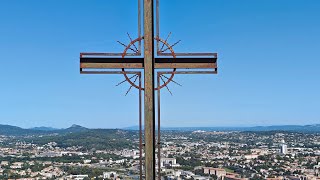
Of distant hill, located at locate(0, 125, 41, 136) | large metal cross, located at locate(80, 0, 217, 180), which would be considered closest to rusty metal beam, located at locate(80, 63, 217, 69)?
large metal cross, located at locate(80, 0, 217, 180)

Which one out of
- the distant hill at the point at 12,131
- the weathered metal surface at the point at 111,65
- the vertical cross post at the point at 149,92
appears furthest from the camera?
the distant hill at the point at 12,131

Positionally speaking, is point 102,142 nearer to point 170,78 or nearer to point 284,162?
point 284,162

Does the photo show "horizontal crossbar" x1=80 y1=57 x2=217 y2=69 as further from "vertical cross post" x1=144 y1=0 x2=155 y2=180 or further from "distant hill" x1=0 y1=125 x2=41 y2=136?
"distant hill" x1=0 y1=125 x2=41 y2=136

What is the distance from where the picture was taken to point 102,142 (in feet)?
246

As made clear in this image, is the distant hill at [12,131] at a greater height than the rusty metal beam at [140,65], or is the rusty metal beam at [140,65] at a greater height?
the distant hill at [12,131]

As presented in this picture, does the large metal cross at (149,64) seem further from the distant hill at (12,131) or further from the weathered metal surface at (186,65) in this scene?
the distant hill at (12,131)

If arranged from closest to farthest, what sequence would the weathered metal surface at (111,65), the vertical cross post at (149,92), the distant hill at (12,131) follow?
1. the vertical cross post at (149,92)
2. the weathered metal surface at (111,65)
3. the distant hill at (12,131)

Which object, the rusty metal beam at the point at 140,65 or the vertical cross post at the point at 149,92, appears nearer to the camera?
the vertical cross post at the point at 149,92

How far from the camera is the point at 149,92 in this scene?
316cm

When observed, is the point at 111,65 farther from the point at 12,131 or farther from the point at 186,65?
the point at 12,131

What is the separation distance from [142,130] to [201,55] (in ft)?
1.97

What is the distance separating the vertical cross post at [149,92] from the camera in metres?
3.15

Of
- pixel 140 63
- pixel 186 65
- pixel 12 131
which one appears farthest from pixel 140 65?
pixel 12 131

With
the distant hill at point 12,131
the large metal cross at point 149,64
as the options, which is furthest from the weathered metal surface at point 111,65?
the distant hill at point 12,131
